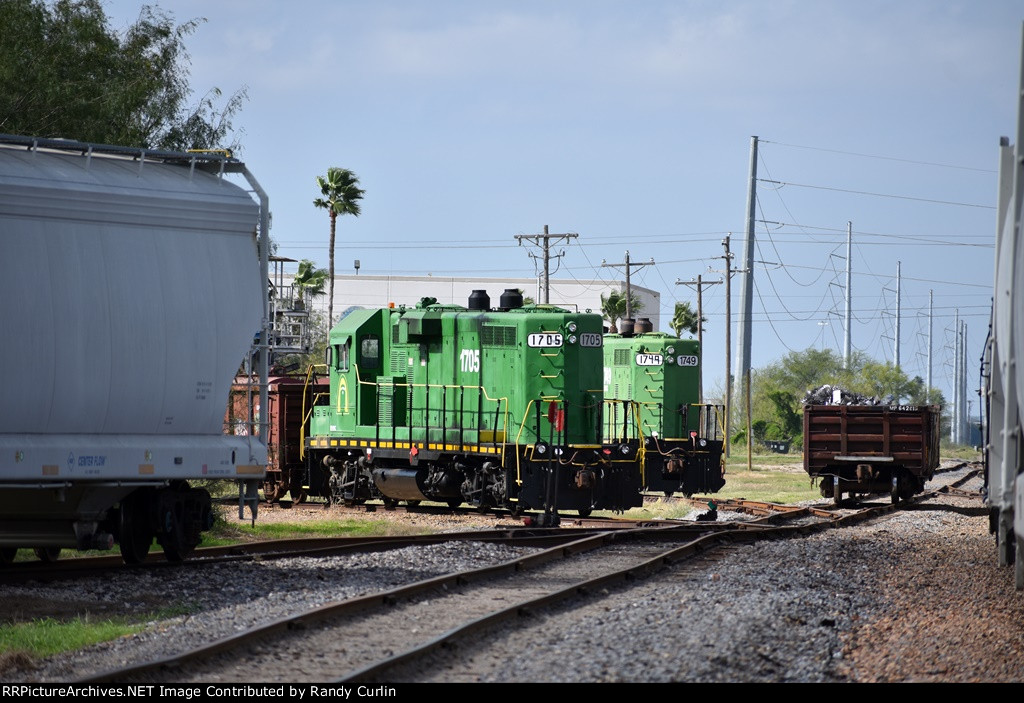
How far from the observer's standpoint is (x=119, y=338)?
1243 centimetres

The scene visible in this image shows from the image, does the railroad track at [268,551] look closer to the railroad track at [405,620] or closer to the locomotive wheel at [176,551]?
the locomotive wheel at [176,551]

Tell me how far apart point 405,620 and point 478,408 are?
1201cm

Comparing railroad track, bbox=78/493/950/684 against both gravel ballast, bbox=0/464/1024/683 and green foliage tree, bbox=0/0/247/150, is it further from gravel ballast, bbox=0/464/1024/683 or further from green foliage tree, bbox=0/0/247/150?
green foliage tree, bbox=0/0/247/150

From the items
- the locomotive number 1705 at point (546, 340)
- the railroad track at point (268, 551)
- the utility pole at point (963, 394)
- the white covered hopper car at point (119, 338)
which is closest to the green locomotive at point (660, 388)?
the locomotive number 1705 at point (546, 340)

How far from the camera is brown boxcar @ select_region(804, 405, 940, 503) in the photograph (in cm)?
2628

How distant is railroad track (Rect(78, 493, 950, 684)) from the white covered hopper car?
3.19 meters

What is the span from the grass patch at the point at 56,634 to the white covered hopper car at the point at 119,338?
2.20m

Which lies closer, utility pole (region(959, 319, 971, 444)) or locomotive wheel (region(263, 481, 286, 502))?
locomotive wheel (region(263, 481, 286, 502))

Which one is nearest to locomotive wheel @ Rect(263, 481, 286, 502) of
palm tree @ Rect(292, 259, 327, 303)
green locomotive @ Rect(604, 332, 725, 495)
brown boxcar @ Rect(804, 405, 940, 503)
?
green locomotive @ Rect(604, 332, 725, 495)

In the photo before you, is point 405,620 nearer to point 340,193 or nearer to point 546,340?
point 546,340

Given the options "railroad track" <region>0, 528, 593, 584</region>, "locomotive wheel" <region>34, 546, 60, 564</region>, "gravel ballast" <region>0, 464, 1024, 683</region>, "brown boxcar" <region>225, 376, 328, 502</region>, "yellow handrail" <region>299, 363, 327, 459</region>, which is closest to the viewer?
"gravel ballast" <region>0, 464, 1024, 683</region>

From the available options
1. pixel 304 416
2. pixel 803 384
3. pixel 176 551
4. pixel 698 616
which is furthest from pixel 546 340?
pixel 803 384

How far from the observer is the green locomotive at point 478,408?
2055cm

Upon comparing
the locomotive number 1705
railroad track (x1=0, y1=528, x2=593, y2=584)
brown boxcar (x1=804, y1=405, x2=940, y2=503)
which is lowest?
railroad track (x1=0, y1=528, x2=593, y2=584)
